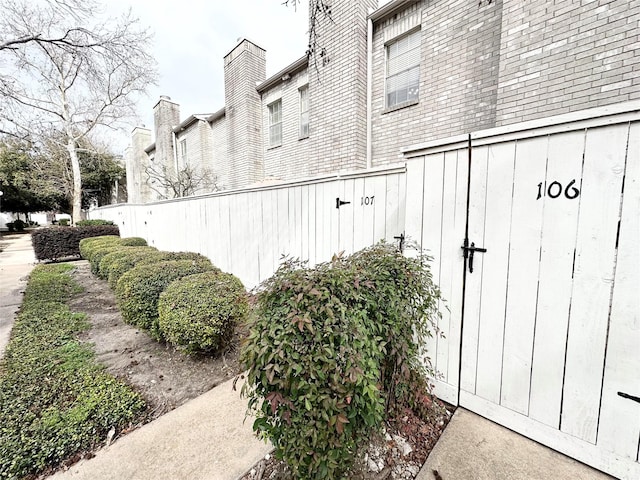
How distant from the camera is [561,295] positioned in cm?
177

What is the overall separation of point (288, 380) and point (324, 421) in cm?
27

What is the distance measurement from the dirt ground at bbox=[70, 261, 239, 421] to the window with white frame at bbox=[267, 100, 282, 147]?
6914mm

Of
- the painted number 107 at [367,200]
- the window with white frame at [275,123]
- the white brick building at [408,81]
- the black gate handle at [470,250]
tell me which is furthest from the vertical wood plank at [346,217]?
the window with white frame at [275,123]

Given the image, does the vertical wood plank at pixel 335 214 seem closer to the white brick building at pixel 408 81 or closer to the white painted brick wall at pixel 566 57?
the white brick building at pixel 408 81

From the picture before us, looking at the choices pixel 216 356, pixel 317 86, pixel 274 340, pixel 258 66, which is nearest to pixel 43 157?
pixel 258 66

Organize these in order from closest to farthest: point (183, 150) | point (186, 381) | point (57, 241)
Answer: point (186, 381) → point (57, 241) → point (183, 150)

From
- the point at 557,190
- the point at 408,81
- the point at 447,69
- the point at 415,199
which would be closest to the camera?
the point at 557,190

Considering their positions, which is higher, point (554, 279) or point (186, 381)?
point (554, 279)

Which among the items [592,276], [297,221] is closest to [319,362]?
[592,276]

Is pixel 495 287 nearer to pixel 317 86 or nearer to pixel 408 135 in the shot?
pixel 408 135

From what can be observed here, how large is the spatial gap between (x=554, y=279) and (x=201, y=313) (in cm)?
305

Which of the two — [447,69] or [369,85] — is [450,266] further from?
[369,85]

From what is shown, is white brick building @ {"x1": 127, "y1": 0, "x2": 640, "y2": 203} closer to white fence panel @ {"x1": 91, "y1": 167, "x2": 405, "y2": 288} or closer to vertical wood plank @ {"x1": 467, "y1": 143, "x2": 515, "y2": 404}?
white fence panel @ {"x1": 91, "y1": 167, "x2": 405, "y2": 288}

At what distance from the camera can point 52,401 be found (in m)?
2.53
